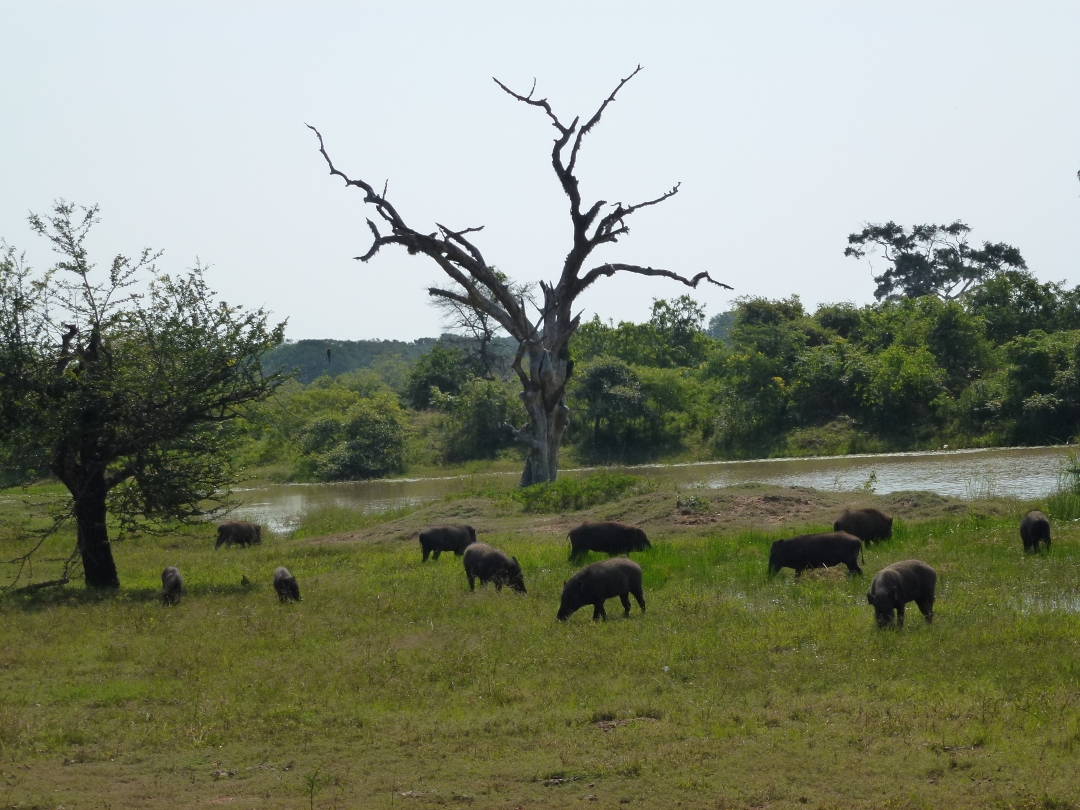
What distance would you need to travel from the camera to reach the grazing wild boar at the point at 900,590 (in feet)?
35.9

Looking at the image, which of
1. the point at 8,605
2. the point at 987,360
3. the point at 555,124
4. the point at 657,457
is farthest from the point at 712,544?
the point at 987,360

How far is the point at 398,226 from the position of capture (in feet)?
100

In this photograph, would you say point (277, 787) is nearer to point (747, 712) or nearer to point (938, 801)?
point (747, 712)

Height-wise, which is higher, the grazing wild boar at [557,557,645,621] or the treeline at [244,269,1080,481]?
the treeline at [244,269,1080,481]

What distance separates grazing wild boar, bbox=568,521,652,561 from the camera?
56.6 feet

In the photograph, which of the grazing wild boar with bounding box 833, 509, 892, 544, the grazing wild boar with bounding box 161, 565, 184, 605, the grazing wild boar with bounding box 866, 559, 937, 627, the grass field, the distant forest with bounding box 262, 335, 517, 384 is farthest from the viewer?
the distant forest with bounding box 262, 335, 517, 384

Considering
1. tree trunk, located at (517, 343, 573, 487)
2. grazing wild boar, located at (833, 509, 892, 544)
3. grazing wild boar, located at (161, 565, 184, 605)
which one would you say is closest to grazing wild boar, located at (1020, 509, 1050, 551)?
grazing wild boar, located at (833, 509, 892, 544)

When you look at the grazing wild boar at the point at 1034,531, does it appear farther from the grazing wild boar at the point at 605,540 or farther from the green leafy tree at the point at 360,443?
the green leafy tree at the point at 360,443

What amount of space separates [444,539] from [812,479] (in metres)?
16.9

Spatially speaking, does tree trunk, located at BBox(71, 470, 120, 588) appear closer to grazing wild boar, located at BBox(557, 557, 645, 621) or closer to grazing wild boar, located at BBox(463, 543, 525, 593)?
grazing wild boar, located at BBox(463, 543, 525, 593)

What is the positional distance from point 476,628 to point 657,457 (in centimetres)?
3702

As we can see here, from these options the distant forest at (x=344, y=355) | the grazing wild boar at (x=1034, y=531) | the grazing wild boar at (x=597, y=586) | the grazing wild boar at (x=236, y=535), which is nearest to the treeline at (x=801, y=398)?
the grazing wild boar at (x=236, y=535)

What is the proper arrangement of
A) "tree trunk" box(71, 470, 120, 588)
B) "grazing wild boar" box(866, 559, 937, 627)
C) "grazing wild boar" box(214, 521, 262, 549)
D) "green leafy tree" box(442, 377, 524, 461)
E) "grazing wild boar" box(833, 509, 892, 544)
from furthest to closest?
"green leafy tree" box(442, 377, 524, 461) → "grazing wild boar" box(214, 521, 262, 549) → "grazing wild boar" box(833, 509, 892, 544) → "tree trunk" box(71, 470, 120, 588) → "grazing wild boar" box(866, 559, 937, 627)

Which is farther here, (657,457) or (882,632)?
(657,457)
